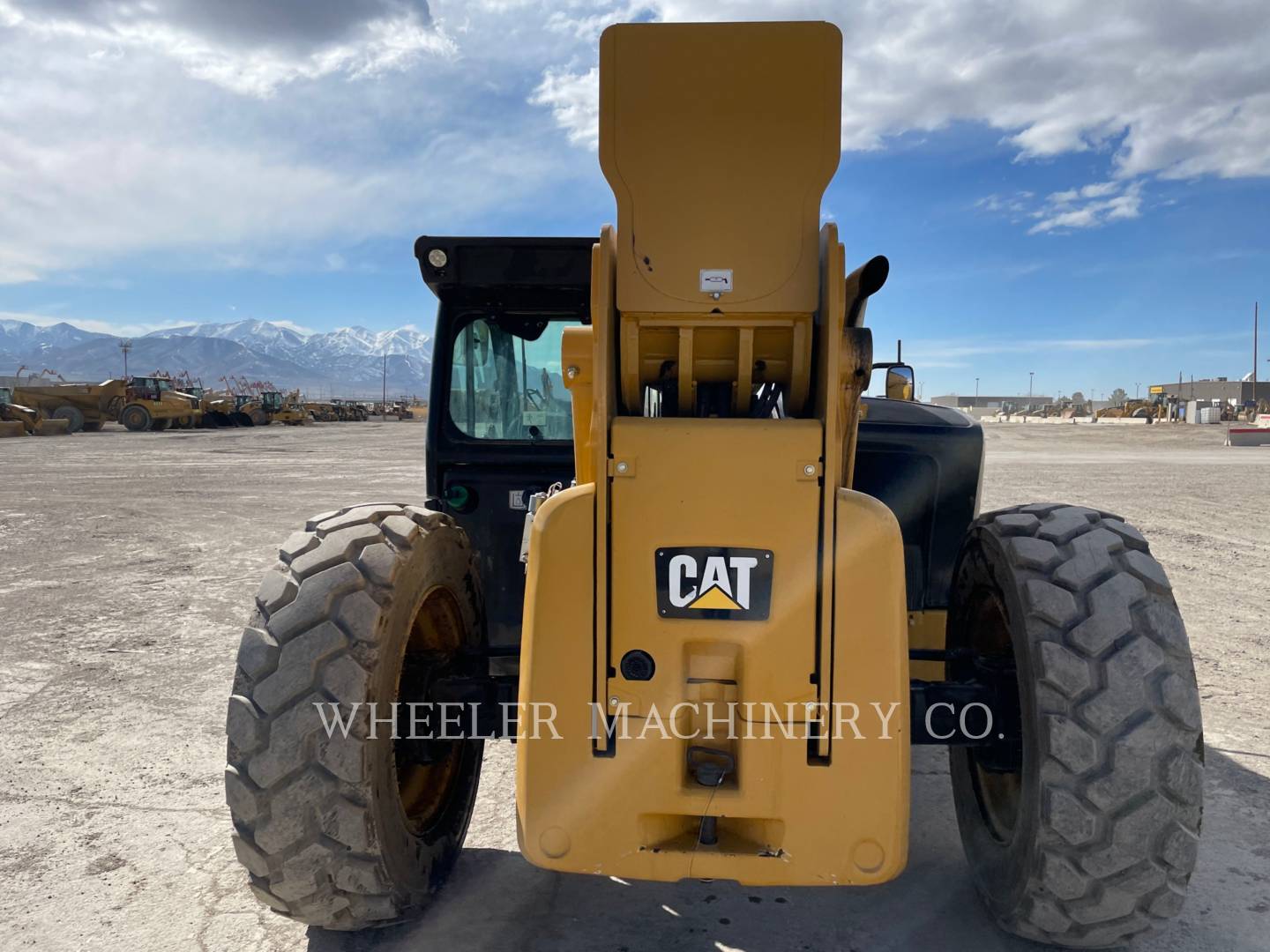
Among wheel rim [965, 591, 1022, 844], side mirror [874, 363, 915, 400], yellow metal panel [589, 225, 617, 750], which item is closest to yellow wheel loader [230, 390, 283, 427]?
side mirror [874, 363, 915, 400]

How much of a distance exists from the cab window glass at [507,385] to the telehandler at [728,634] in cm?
171

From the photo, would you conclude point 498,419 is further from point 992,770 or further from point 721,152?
point 992,770

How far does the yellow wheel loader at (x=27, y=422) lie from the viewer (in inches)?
1385

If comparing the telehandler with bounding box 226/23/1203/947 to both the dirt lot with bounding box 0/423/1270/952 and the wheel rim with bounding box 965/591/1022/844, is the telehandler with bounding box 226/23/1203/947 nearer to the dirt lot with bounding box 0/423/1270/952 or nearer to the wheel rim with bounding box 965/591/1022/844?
the wheel rim with bounding box 965/591/1022/844

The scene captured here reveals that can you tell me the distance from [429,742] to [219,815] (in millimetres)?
1358

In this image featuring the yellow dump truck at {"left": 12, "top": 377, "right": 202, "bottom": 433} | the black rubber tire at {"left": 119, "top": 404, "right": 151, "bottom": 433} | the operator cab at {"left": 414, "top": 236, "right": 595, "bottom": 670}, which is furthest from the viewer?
the black rubber tire at {"left": 119, "top": 404, "right": 151, "bottom": 433}

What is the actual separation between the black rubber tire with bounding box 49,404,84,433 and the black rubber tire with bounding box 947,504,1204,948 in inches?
1727

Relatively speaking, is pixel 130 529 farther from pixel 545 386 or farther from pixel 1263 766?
pixel 1263 766

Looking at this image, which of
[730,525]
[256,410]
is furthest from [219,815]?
[256,410]

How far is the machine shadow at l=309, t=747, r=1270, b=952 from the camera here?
286cm

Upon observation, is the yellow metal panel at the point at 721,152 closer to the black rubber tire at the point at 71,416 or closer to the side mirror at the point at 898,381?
the side mirror at the point at 898,381

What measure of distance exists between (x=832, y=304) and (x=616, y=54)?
2.89 ft

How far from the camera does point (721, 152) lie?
2.37m

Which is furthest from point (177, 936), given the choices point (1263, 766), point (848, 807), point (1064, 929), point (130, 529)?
point (130, 529)
